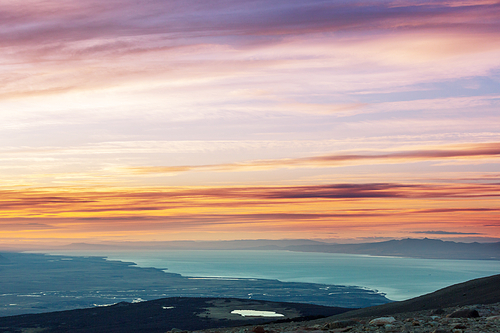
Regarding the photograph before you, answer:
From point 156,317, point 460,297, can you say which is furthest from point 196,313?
point 460,297

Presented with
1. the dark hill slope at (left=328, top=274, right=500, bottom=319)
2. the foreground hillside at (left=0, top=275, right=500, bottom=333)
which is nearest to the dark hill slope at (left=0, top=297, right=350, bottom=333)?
the foreground hillside at (left=0, top=275, right=500, bottom=333)

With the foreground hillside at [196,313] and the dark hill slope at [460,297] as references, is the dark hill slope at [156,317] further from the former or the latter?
the dark hill slope at [460,297]

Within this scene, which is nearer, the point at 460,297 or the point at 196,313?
the point at 460,297

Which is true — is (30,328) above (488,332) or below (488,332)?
below

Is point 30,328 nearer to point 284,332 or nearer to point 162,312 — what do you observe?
point 162,312

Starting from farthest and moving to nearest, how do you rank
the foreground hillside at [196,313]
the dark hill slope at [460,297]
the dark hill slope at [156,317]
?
the dark hill slope at [156,317] → the foreground hillside at [196,313] → the dark hill slope at [460,297]

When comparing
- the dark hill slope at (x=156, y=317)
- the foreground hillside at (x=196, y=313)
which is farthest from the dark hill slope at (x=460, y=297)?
the dark hill slope at (x=156, y=317)

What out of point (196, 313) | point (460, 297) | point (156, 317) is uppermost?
point (460, 297)

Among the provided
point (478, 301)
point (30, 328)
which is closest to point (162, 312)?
point (30, 328)

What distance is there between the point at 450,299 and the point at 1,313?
20890 cm

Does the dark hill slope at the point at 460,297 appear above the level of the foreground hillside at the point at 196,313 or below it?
above

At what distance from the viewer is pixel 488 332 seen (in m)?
13.7

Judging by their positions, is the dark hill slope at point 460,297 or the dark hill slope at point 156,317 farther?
the dark hill slope at point 156,317

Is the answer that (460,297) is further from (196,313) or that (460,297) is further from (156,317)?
(156,317)
